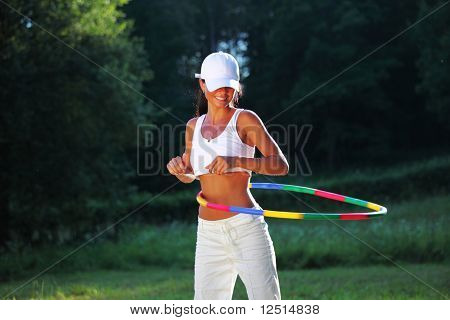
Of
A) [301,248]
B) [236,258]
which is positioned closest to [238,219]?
[236,258]

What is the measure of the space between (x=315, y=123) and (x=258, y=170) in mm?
26231

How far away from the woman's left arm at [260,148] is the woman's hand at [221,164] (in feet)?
0.10

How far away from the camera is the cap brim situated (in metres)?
4.24

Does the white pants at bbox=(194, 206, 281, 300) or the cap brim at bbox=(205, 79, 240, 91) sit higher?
the cap brim at bbox=(205, 79, 240, 91)

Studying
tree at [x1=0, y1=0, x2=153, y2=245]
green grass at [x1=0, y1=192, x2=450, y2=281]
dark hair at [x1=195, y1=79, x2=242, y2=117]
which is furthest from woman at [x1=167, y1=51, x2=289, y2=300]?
tree at [x1=0, y1=0, x2=153, y2=245]

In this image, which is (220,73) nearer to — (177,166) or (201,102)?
(201,102)

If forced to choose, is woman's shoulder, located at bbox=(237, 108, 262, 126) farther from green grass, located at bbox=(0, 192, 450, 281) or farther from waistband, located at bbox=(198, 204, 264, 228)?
green grass, located at bbox=(0, 192, 450, 281)

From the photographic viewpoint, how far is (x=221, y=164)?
158 inches

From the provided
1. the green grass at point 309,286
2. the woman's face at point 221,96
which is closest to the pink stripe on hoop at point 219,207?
the woman's face at point 221,96

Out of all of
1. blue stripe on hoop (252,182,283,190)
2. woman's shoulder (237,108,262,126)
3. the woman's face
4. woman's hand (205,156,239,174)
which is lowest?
blue stripe on hoop (252,182,283,190)

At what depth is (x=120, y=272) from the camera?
43.8ft

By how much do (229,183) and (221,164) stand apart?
13.8 inches

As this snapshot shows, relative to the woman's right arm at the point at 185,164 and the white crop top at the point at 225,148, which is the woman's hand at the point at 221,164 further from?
the woman's right arm at the point at 185,164

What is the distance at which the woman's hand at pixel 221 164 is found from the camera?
401 cm
